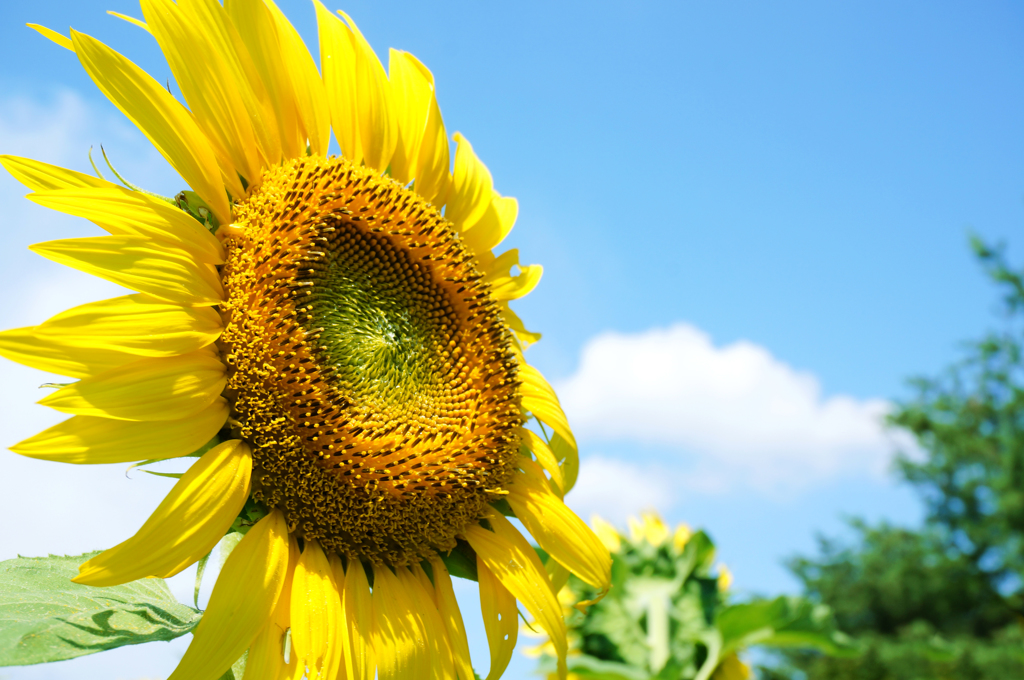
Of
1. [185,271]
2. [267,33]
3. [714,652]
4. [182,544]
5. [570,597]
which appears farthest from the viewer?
[570,597]

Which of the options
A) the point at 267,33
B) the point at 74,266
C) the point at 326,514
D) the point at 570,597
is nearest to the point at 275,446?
the point at 326,514

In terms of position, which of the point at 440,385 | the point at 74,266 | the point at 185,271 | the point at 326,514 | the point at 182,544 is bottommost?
the point at 182,544

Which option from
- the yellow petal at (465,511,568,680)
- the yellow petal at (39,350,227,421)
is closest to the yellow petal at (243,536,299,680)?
the yellow petal at (39,350,227,421)

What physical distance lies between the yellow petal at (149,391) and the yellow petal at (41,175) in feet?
1.30

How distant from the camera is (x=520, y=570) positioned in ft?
7.36

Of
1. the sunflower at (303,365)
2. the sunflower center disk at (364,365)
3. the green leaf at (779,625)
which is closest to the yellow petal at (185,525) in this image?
the sunflower at (303,365)

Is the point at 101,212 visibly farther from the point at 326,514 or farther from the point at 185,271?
the point at 326,514

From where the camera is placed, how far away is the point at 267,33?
2.03 metres

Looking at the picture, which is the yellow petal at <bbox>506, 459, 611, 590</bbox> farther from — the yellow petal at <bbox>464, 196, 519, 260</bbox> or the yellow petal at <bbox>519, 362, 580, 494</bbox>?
the yellow petal at <bbox>464, 196, 519, 260</bbox>

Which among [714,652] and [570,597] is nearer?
[714,652]

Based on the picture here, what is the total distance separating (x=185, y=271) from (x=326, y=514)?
2.03 ft

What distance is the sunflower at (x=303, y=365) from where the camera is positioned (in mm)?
1649

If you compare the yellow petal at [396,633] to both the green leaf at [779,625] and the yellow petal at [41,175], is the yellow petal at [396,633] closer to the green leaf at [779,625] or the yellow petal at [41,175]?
the yellow petal at [41,175]

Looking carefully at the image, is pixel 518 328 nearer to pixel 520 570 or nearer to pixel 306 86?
pixel 520 570
